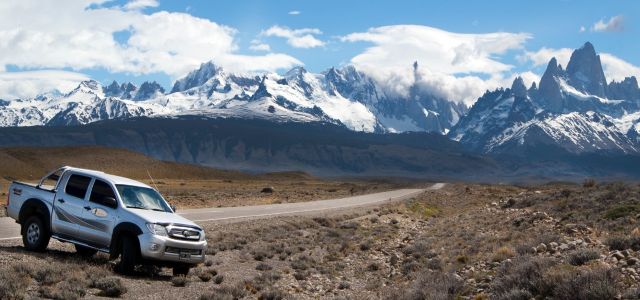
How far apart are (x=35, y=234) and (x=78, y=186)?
6.02 ft

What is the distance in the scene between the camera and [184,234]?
17438 mm

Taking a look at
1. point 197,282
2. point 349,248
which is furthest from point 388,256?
point 197,282

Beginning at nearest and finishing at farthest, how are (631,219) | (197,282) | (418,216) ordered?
1. (197,282)
2. (631,219)
3. (418,216)

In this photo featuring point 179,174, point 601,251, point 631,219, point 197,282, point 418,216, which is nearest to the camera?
point 601,251

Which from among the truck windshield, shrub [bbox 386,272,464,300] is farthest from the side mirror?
shrub [bbox 386,272,464,300]

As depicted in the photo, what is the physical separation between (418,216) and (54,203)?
36.7m

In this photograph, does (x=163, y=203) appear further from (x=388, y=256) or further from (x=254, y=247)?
(x=388, y=256)

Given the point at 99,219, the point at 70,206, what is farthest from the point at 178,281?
the point at 70,206

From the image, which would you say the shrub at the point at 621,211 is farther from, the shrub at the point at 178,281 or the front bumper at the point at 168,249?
the shrub at the point at 178,281

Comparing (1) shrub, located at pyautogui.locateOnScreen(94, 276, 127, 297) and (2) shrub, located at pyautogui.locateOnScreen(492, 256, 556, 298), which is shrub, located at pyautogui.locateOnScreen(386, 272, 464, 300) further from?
(1) shrub, located at pyautogui.locateOnScreen(94, 276, 127, 297)

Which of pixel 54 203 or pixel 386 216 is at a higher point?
pixel 54 203

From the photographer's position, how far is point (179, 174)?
155 meters

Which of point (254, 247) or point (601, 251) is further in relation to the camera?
point (254, 247)

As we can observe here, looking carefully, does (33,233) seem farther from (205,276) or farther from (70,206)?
(205,276)
